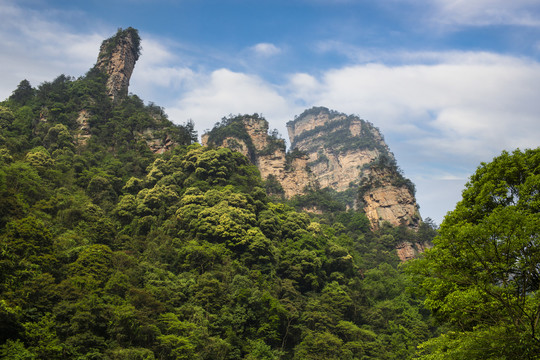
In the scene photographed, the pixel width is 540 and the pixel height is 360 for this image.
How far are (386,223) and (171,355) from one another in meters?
46.0

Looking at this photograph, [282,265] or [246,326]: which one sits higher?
[282,265]

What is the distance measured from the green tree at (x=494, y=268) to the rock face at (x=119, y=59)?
195 feet

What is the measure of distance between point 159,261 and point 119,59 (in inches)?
1865

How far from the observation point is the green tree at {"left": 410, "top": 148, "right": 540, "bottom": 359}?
8.15 metres

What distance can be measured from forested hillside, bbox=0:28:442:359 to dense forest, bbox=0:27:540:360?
0.41 feet

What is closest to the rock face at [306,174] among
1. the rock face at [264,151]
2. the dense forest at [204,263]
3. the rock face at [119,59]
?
the rock face at [264,151]

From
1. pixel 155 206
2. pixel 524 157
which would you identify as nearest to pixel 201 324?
pixel 155 206

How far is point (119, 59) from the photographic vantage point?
215ft

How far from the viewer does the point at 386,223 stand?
199 ft

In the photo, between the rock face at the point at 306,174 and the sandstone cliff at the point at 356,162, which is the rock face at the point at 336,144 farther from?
the rock face at the point at 306,174

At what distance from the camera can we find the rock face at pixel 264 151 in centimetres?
6962

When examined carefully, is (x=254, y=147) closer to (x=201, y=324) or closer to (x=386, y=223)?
(x=386, y=223)

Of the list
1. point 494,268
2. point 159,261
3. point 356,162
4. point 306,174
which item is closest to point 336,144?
point 356,162

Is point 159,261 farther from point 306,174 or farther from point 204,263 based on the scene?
point 306,174
